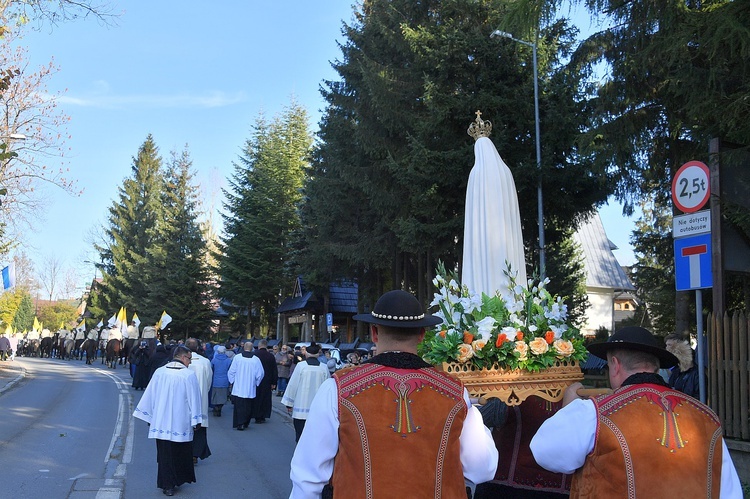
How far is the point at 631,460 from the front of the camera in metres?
3.33

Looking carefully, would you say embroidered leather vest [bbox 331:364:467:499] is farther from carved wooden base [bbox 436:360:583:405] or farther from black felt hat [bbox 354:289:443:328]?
carved wooden base [bbox 436:360:583:405]

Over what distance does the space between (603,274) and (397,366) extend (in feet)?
170

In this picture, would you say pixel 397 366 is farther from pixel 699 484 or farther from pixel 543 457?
pixel 699 484

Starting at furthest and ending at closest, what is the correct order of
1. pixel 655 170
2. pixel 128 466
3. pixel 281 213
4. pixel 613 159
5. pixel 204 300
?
pixel 204 300 → pixel 281 213 → pixel 655 170 → pixel 613 159 → pixel 128 466

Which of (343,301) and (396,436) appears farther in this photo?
(343,301)

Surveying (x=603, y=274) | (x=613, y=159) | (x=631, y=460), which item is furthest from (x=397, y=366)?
(x=603, y=274)

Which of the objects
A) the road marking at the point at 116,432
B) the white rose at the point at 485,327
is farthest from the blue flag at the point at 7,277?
the white rose at the point at 485,327

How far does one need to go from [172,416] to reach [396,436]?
6.94m

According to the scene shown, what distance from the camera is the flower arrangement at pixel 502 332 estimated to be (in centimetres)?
510

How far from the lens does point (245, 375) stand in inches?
660

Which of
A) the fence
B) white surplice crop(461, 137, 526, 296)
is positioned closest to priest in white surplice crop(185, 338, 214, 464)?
white surplice crop(461, 137, 526, 296)

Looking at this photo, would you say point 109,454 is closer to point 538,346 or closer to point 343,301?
point 538,346

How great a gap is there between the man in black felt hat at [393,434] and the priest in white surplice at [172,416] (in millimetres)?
6650

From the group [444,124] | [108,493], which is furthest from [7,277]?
[108,493]
